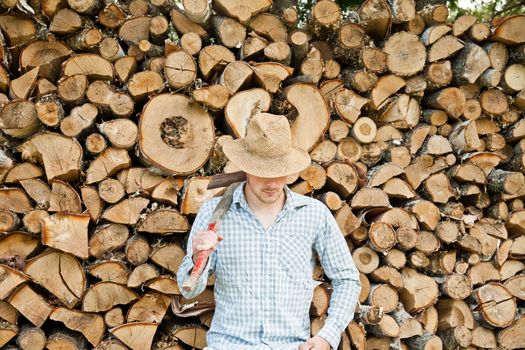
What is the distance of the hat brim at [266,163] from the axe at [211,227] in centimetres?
24

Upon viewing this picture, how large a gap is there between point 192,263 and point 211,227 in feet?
0.71

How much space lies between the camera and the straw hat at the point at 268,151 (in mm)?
2445

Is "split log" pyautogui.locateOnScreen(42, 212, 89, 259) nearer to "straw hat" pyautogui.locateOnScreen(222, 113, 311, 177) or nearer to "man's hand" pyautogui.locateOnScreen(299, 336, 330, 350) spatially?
"straw hat" pyautogui.locateOnScreen(222, 113, 311, 177)

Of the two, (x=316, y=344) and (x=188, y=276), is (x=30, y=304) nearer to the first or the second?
(x=188, y=276)

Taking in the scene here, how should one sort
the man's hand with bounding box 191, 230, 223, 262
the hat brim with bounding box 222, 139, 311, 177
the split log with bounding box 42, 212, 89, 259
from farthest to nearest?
the split log with bounding box 42, 212, 89, 259 → the hat brim with bounding box 222, 139, 311, 177 → the man's hand with bounding box 191, 230, 223, 262

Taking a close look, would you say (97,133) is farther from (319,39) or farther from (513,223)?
(513,223)

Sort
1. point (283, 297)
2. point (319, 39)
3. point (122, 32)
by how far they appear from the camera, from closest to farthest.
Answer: point (283, 297) < point (122, 32) < point (319, 39)

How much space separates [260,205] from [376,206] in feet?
3.22

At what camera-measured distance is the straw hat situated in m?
2.45

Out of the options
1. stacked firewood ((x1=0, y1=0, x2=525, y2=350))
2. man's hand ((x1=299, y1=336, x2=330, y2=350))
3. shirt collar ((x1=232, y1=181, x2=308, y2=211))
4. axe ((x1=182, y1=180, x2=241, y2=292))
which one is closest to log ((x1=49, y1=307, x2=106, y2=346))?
stacked firewood ((x1=0, y1=0, x2=525, y2=350))

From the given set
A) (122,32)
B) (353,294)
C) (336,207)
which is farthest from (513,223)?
(122,32)

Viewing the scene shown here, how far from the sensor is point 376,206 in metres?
3.33

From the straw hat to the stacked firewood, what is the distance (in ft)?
1.98

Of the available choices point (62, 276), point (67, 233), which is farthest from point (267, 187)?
point (62, 276)
